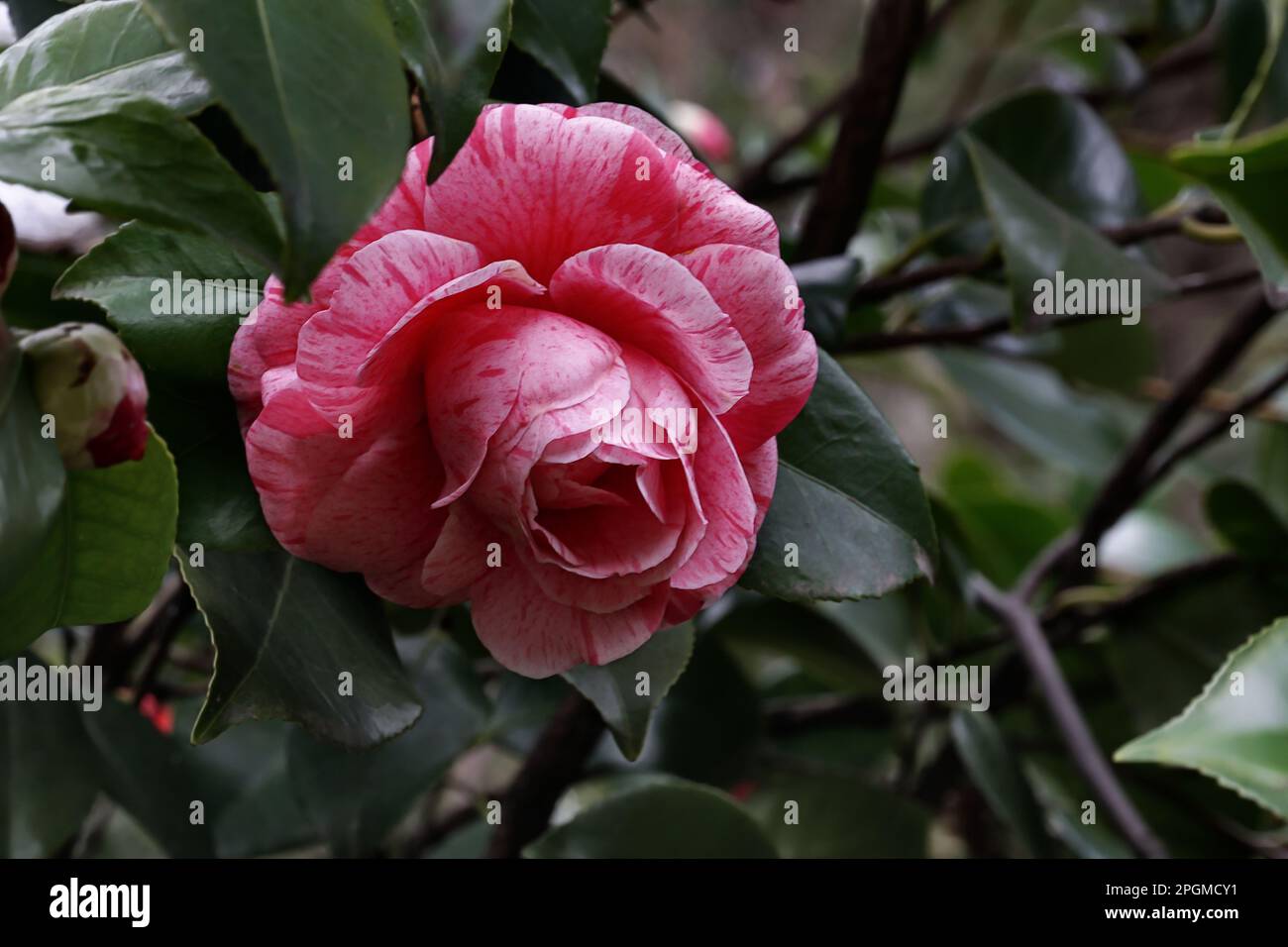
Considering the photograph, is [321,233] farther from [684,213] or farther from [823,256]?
[823,256]

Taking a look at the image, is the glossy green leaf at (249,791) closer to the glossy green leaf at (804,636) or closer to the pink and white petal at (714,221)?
the glossy green leaf at (804,636)

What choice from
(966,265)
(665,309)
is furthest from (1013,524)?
(665,309)

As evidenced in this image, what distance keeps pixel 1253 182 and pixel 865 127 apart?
206mm

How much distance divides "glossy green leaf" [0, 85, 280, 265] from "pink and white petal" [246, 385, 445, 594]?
0.18 feet

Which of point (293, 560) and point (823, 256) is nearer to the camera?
point (293, 560)

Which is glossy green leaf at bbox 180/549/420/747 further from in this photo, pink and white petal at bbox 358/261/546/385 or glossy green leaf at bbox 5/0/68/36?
glossy green leaf at bbox 5/0/68/36

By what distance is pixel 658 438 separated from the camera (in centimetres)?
34

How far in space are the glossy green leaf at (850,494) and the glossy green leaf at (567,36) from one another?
5.5 inches

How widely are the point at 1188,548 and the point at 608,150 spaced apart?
3.17ft

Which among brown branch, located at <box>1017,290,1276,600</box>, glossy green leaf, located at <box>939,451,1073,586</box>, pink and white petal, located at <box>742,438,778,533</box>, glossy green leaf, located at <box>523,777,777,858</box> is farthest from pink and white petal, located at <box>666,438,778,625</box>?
glossy green leaf, located at <box>939,451,1073,586</box>

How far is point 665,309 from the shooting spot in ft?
1.11
